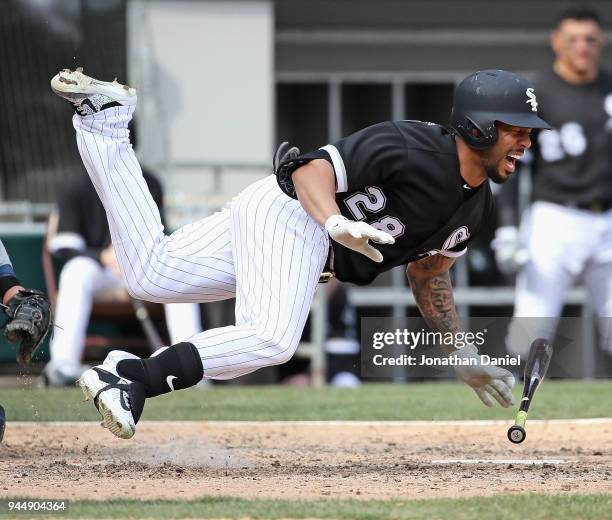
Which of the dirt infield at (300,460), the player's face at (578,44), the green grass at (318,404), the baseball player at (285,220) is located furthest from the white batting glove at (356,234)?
the player's face at (578,44)

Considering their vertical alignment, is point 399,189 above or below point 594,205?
above

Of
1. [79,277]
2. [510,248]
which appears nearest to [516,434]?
[510,248]

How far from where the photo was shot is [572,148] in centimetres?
865

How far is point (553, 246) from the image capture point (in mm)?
8578

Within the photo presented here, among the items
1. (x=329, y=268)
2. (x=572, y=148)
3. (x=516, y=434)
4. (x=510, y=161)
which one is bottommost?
(x=516, y=434)

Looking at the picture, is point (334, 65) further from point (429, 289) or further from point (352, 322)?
point (429, 289)

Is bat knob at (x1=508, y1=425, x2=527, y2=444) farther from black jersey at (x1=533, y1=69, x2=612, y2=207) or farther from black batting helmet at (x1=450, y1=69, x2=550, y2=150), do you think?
black jersey at (x1=533, y1=69, x2=612, y2=207)

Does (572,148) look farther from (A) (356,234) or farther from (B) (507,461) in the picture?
(A) (356,234)

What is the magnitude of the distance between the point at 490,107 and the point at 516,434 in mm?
1414

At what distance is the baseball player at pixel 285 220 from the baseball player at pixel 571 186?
2841mm

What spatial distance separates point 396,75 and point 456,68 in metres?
0.71

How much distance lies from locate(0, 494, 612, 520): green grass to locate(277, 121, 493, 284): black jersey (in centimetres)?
127

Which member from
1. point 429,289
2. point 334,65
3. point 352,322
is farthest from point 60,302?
point 334,65

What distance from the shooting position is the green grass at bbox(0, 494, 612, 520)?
4285mm
